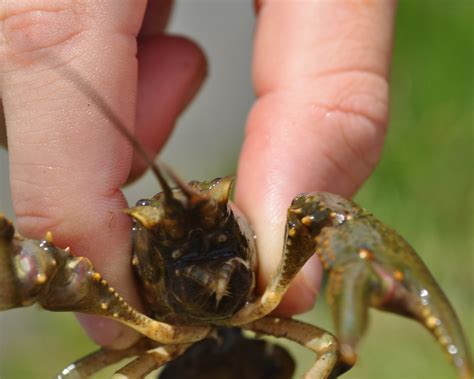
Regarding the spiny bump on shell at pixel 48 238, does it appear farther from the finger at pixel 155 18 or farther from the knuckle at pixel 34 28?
the finger at pixel 155 18

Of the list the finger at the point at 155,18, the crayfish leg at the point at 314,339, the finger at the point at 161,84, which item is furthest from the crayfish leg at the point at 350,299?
the finger at the point at 155,18

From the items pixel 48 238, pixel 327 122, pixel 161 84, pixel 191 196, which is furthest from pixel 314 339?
pixel 161 84

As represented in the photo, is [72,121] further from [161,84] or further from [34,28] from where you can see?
[161,84]

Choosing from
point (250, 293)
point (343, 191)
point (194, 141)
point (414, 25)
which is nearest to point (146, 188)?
point (194, 141)

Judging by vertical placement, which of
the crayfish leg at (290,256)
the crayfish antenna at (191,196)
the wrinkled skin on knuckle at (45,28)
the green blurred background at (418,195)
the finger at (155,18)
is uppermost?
the wrinkled skin on knuckle at (45,28)

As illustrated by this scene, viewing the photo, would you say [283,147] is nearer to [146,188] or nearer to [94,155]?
[94,155]

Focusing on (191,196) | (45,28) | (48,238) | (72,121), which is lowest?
(48,238)
